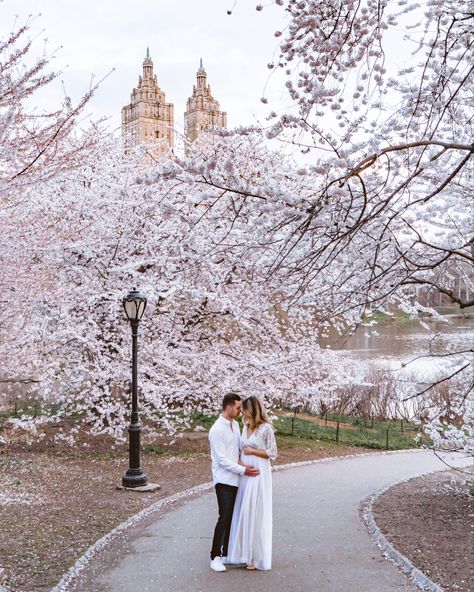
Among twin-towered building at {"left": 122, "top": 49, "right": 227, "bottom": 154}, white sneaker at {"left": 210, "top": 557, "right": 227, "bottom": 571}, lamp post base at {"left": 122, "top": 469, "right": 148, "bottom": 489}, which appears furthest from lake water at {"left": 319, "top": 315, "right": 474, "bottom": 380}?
white sneaker at {"left": 210, "top": 557, "right": 227, "bottom": 571}

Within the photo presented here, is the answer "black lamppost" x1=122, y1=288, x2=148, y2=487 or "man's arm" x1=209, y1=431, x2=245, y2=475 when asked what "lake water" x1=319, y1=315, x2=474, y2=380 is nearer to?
"black lamppost" x1=122, y1=288, x2=148, y2=487

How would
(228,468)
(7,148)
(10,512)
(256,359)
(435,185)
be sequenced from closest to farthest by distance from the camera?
(7,148), (228,468), (10,512), (435,185), (256,359)

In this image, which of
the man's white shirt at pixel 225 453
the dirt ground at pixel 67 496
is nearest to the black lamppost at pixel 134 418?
the dirt ground at pixel 67 496

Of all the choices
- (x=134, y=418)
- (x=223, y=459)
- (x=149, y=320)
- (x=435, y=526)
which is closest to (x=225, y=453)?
(x=223, y=459)

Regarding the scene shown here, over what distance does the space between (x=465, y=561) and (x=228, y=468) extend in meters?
2.69

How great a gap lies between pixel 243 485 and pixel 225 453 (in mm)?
405

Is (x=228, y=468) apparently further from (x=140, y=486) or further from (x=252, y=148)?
(x=252, y=148)

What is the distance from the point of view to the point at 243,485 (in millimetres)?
7117

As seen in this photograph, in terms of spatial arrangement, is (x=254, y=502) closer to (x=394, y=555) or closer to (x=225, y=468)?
(x=225, y=468)

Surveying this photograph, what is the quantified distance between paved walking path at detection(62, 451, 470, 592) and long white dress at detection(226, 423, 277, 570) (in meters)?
0.16

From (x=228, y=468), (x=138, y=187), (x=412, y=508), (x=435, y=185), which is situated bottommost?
(x=412, y=508)

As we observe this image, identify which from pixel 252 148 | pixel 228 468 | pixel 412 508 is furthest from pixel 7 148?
pixel 252 148

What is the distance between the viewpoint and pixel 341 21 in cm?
657

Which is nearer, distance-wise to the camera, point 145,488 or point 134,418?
point 145,488
